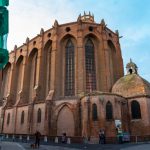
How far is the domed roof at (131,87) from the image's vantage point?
28.3 metres

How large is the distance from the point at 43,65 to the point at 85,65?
6370 millimetres

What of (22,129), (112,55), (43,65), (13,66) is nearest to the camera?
(22,129)

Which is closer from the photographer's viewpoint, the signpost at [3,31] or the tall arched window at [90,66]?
the signpost at [3,31]

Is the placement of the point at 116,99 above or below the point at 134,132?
above

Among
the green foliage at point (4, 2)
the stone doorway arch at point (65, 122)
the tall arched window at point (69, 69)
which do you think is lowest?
the stone doorway arch at point (65, 122)

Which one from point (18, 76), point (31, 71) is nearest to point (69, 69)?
point (31, 71)

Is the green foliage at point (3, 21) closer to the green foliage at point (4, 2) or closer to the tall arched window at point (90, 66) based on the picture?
the green foliage at point (4, 2)

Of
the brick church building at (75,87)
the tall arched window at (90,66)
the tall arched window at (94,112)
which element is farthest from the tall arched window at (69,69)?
the tall arched window at (94,112)

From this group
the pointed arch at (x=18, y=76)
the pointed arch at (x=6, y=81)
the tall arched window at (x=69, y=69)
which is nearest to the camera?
the tall arched window at (x=69, y=69)

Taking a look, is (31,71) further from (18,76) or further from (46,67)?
(46,67)

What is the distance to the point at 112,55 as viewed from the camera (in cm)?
3569

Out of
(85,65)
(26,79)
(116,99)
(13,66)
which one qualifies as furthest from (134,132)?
(13,66)

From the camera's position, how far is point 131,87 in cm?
2912

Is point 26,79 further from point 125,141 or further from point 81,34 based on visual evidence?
point 125,141
